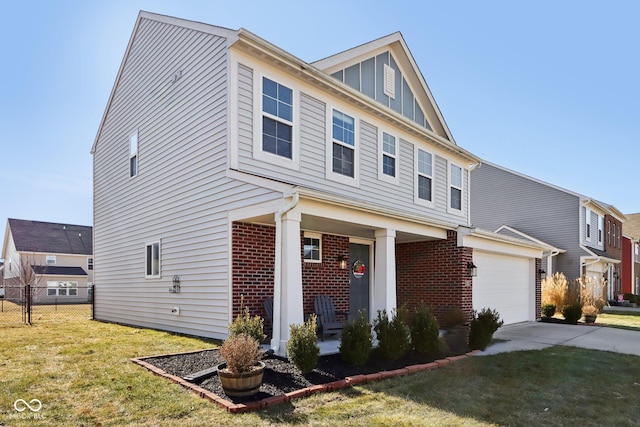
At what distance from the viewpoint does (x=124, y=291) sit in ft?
40.4

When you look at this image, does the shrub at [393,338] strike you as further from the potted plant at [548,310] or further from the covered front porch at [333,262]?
the potted plant at [548,310]

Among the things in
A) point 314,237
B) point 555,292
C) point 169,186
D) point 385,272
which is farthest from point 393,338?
point 555,292

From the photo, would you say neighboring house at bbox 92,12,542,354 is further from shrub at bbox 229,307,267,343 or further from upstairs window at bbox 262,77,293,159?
shrub at bbox 229,307,267,343

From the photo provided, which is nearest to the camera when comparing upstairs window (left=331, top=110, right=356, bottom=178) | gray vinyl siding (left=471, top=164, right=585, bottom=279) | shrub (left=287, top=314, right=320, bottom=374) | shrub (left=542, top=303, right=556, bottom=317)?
shrub (left=287, top=314, right=320, bottom=374)

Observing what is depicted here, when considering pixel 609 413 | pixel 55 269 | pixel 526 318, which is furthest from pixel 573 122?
pixel 55 269

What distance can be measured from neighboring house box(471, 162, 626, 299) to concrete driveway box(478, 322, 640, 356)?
9.11 m

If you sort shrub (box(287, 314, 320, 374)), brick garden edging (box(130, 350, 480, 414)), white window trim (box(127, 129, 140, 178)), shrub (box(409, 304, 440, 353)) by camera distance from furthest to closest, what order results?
white window trim (box(127, 129, 140, 178)) < shrub (box(409, 304, 440, 353)) < shrub (box(287, 314, 320, 374)) < brick garden edging (box(130, 350, 480, 414))

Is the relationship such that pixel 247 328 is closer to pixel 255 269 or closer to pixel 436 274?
pixel 255 269

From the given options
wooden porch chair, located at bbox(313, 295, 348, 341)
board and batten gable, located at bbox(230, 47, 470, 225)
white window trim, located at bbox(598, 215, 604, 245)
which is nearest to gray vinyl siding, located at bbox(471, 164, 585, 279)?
white window trim, located at bbox(598, 215, 604, 245)

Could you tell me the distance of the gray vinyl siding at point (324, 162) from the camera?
825 centimetres

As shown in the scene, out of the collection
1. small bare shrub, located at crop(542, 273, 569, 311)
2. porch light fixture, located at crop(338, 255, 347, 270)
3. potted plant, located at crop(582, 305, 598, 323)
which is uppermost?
porch light fixture, located at crop(338, 255, 347, 270)

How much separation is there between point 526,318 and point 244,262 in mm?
10831

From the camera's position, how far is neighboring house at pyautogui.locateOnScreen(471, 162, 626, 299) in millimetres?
21953

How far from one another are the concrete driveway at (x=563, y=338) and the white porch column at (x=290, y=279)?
3906mm
